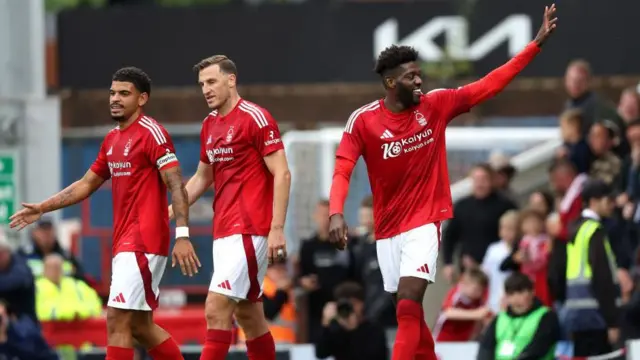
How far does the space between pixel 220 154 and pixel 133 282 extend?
3.52ft

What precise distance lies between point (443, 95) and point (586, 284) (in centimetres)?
376

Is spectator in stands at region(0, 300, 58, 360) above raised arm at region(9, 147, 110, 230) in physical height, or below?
below

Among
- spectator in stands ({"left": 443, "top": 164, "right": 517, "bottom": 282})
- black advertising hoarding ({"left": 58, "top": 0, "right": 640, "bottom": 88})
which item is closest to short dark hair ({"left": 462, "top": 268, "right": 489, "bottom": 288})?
spectator in stands ({"left": 443, "top": 164, "right": 517, "bottom": 282})

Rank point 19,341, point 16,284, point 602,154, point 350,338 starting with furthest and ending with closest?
point 602,154 < point 16,284 < point 19,341 < point 350,338

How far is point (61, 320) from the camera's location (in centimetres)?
2030

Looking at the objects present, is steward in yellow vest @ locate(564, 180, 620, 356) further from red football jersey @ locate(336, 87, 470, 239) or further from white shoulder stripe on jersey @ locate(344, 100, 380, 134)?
white shoulder stripe on jersey @ locate(344, 100, 380, 134)

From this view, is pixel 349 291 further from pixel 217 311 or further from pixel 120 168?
pixel 120 168

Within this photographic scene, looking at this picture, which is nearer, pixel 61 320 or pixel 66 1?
pixel 61 320

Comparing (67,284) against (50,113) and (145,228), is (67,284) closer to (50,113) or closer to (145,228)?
(50,113)

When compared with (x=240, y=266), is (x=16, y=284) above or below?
above

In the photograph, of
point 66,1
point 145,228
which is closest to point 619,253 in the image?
point 145,228

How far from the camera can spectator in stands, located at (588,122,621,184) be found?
1883 cm

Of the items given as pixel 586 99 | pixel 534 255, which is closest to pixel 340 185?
pixel 534 255

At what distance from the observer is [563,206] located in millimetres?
18219
